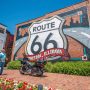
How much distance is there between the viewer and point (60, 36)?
1730cm

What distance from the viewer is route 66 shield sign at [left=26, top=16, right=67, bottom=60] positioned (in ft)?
56.4

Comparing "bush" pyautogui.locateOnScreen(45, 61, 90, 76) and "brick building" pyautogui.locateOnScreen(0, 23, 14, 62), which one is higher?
"brick building" pyautogui.locateOnScreen(0, 23, 14, 62)

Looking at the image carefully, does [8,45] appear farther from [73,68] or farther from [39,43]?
[73,68]

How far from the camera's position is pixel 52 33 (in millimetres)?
18141

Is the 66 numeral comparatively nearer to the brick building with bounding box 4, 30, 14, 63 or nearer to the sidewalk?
the sidewalk

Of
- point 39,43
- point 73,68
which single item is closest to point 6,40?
point 39,43

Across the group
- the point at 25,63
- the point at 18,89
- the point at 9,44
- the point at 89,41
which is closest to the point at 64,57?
the point at 89,41

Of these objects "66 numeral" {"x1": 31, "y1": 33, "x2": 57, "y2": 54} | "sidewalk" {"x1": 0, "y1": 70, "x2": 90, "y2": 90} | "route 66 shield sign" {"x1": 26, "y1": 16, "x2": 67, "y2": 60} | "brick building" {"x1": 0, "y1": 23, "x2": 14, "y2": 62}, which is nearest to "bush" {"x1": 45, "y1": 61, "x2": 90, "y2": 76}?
"sidewalk" {"x1": 0, "y1": 70, "x2": 90, "y2": 90}

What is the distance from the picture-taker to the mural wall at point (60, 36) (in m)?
15.6

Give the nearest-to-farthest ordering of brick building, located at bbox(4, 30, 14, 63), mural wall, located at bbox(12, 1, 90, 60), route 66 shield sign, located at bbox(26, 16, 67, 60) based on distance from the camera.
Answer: mural wall, located at bbox(12, 1, 90, 60), route 66 shield sign, located at bbox(26, 16, 67, 60), brick building, located at bbox(4, 30, 14, 63)

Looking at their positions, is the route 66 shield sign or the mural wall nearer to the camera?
the mural wall

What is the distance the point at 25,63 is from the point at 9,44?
54.4 ft

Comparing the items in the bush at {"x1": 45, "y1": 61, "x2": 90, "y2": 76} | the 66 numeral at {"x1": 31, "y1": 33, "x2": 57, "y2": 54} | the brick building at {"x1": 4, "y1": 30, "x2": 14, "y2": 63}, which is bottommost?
the bush at {"x1": 45, "y1": 61, "x2": 90, "y2": 76}

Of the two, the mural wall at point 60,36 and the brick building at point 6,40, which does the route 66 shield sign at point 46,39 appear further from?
the brick building at point 6,40
